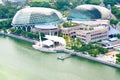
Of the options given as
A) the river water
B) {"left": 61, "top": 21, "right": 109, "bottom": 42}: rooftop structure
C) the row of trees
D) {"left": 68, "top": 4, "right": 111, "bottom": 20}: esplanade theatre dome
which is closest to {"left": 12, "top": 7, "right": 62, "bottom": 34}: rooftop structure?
the row of trees

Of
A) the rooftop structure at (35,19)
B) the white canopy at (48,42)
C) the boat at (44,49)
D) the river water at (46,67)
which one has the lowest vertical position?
the river water at (46,67)

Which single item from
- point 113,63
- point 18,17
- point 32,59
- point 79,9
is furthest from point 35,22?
point 113,63

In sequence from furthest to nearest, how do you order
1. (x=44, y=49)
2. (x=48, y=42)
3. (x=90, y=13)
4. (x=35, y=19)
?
(x=90, y=13), (x=35, y=19), (x=48, y=42), (x=44, y=49)

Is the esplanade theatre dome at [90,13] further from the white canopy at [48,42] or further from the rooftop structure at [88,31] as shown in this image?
the white canopy at [48,42]

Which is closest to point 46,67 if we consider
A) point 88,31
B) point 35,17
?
point 88,31

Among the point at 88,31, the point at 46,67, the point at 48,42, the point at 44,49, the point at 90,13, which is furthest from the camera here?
the point at 90,13

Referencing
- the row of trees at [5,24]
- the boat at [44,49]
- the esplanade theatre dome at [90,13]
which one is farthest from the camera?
the esplanade theatre dome at [90,13]

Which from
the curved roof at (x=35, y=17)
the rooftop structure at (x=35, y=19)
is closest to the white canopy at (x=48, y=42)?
the rooftop structure at (x=35, y=19)

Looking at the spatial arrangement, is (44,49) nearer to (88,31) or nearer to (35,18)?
(88,31)
